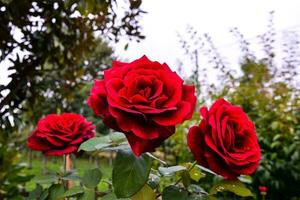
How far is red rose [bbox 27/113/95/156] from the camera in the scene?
72cm

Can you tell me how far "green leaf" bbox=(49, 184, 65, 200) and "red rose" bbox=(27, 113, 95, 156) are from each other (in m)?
0.06

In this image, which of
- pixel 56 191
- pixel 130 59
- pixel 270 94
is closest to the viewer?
pixel 56 191

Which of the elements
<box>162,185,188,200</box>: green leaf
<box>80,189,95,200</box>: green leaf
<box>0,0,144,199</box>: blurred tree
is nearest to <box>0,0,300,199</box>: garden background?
<box>0,0,144,199</box>: blurred tree

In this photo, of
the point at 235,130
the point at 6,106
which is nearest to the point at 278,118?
the point at 6,106

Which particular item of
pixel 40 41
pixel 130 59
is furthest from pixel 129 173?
pixel 130 59

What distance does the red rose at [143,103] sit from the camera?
1.56ft

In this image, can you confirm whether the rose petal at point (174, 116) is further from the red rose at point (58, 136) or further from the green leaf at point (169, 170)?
the red rose at point (58, 136)

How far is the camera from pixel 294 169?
6.97 feet

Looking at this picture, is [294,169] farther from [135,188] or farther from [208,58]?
[135,188]

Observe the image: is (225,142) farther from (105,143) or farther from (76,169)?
(76,169)

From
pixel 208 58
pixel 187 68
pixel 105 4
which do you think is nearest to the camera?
pixel 105 4

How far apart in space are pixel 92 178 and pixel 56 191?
102 mm

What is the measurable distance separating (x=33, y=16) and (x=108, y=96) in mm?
862

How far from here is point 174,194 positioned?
54 cm
